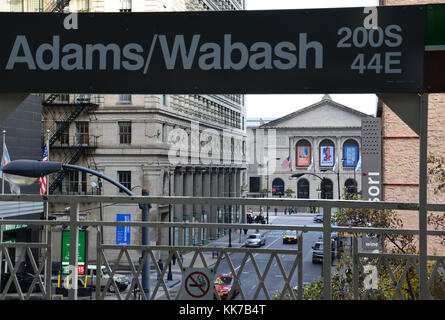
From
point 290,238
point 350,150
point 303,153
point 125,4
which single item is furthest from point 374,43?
point 303,153

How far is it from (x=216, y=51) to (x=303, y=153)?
295ft

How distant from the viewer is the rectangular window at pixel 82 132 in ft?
130

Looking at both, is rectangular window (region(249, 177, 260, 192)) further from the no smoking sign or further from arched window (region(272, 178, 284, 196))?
the no smoking sign

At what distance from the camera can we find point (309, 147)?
9262 centimetres

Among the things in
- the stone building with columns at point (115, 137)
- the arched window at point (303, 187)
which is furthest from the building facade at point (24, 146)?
the arched window at point (303, 187)

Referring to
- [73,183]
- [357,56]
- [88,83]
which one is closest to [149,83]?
[88,83]

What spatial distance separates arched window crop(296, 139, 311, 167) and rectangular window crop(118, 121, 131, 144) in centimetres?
5630

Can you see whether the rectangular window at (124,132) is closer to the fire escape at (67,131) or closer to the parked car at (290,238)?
the fire escape at (67,131)

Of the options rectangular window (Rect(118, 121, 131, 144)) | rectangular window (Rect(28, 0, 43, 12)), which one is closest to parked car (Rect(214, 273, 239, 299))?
rectangular window (Rect(118, 121, 131, 144))

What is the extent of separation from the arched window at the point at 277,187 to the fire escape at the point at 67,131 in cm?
6040

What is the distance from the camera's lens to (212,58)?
443cm

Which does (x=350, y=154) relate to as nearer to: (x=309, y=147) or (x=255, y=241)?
(x=309, y=147)

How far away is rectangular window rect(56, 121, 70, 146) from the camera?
1513 inches
